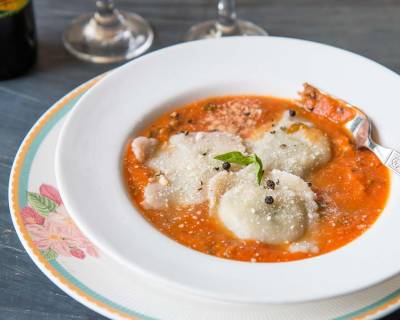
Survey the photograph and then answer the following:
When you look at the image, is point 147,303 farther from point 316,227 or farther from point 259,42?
point 259,42

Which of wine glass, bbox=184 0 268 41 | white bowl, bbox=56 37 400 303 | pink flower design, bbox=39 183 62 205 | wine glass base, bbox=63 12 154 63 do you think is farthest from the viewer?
wine glass, bbox=184 0 268 41

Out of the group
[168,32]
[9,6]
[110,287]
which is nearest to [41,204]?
[110,287]

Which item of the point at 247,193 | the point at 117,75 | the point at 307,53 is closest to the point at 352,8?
the point at 307,53

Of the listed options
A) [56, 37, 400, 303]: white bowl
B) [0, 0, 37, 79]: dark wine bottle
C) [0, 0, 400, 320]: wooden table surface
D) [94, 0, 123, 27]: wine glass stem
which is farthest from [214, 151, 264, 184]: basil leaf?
[94, 0, 123, 27]: wine glass stem

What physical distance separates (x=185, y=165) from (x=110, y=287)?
678 millimetres

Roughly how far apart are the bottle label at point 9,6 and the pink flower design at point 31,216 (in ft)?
4.37

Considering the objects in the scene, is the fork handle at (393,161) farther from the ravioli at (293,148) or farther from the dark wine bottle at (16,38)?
the dark wine bottle at (16,38)

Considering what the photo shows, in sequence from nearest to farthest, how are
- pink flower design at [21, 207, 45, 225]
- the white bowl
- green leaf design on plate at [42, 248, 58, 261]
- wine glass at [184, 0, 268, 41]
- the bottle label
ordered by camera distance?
1. the white bowl
2. green leaf design on plate at [42, 248, 58, 261]
3. pink flower design at [21, 207, 45, 225]
4. the bottle label
5. wine glass at [184, 0, 268, 41]

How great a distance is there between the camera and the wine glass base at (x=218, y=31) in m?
4.37

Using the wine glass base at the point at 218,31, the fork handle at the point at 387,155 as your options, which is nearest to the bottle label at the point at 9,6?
the wine glass base at the point at 218,31

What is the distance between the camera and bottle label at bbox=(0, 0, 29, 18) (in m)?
3.73

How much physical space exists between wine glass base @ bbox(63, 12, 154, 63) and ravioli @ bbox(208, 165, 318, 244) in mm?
1550

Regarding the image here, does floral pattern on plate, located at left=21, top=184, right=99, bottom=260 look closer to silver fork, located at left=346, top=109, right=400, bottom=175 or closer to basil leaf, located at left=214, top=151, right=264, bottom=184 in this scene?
basil leaf, located at left=214, top=151, right=264, bottom=184

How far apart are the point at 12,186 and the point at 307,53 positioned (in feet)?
5.20
